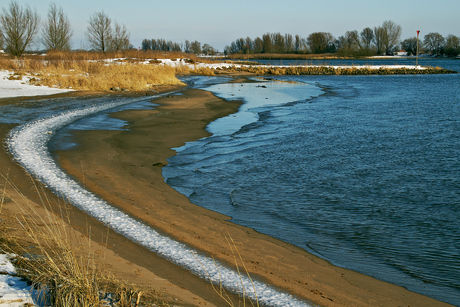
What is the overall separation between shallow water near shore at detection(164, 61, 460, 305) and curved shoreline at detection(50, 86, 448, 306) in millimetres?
369

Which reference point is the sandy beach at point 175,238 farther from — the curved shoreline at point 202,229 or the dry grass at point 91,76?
the dry grass at point 91,76

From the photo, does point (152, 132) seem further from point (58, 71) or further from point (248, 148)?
point (58, 71)

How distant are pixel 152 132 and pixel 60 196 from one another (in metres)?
8.02

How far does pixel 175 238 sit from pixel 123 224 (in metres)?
0.96

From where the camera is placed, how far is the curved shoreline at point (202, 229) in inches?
193

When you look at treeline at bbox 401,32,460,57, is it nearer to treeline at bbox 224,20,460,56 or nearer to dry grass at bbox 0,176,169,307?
treeline at bbox 224,20,460,56

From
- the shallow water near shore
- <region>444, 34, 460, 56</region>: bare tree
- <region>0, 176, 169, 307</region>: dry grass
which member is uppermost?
<region>444, 34, 460, 56</region>: bare tree

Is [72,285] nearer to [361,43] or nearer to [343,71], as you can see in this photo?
[343,71]

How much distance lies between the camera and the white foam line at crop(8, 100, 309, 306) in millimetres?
4688

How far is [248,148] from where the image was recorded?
13.3m

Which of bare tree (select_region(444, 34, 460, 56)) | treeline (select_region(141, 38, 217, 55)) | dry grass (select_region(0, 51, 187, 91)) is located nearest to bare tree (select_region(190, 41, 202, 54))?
treeline (select_region(141, 38, 217, 55))

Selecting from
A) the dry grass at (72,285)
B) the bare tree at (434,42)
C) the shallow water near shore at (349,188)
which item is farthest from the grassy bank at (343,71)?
the bare tree at (434,42)

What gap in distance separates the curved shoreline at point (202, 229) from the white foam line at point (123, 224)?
0.84 feet

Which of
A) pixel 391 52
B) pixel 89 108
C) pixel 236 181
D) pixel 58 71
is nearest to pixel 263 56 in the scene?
pixel 391 52
